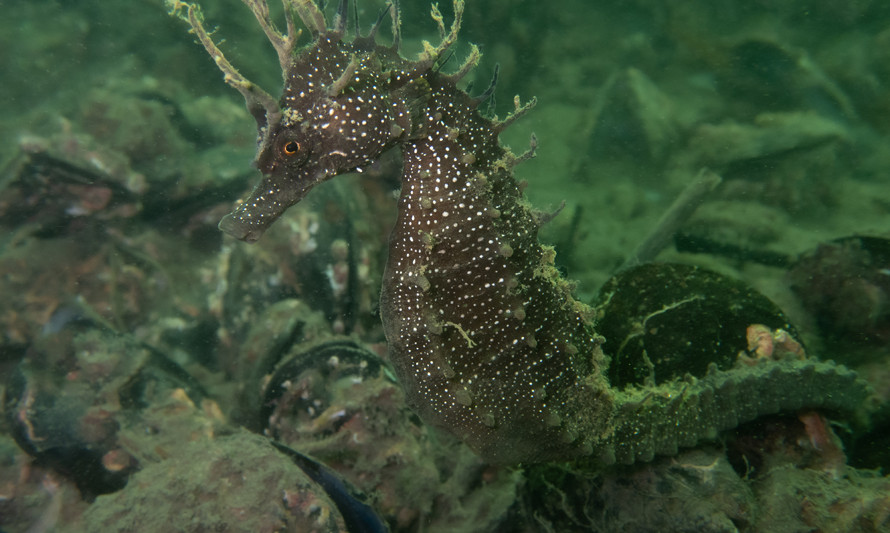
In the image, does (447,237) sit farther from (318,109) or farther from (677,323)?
(677,323)

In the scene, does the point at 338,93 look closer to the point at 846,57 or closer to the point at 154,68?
the point at 154,68

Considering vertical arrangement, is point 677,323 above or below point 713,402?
above

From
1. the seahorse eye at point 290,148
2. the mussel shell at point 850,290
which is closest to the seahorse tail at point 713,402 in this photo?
the mussel shell at point 850,290

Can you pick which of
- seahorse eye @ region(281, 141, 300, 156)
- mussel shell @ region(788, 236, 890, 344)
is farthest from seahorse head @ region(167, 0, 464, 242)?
mussel shell @ region(788, 236, 890, 344)

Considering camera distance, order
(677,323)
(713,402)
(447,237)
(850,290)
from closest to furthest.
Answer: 1. (447,237)
2. (713,402)
3. (677,323)
4. (850,290)

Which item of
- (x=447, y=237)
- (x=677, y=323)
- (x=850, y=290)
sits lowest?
(x=447, y=237)

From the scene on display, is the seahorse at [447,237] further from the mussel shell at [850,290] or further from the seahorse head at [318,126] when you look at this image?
the mussel shell at [850,290]

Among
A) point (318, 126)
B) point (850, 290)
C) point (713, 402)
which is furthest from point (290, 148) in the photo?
point (850, 290)
